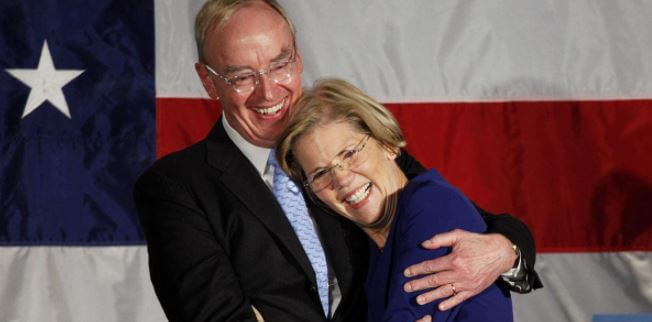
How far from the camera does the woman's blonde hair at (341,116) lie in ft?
6.12

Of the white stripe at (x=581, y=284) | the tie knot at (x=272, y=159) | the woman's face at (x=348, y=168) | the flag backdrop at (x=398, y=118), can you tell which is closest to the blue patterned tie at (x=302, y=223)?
the tie knot at (x=272, y=159)

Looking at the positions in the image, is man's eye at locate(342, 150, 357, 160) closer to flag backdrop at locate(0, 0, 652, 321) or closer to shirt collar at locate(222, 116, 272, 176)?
shirt collar at locate(222, 116, 272, 176)

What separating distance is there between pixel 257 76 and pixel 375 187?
1.05 ft

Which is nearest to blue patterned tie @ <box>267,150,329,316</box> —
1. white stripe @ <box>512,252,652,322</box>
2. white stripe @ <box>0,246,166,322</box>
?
white stripe @ <box>0,246,166,322</box>

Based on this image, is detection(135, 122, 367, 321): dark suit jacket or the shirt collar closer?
detection(135, 122, 367, 321): dark suit jacket

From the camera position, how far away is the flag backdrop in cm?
308

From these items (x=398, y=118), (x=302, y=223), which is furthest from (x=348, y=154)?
(x=398, y=118)

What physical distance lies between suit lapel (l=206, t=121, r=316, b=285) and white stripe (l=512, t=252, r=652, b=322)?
1.41 metres

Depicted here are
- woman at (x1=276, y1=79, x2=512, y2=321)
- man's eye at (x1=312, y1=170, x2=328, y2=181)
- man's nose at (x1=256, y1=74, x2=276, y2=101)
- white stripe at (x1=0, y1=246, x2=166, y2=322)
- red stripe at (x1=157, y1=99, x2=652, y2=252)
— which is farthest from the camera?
red stripe at (x1=157, y1=99, x2=652, y2=252)

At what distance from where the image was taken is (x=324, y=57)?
10.3 ft

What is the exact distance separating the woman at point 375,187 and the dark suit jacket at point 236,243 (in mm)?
85

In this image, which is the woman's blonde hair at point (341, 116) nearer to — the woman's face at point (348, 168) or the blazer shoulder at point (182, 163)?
the woman's face at point (348, 168)

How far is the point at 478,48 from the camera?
3203mm

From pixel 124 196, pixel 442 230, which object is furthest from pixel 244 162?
pixel 124 196
